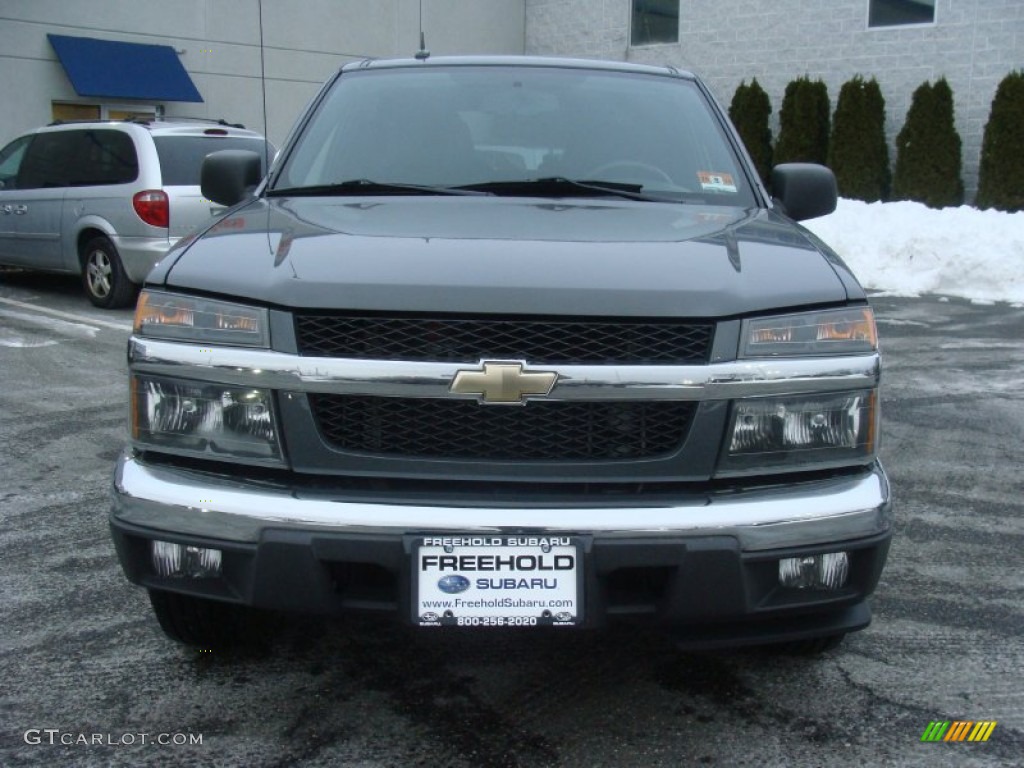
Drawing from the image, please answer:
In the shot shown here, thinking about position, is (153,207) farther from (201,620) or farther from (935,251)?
(935,251)

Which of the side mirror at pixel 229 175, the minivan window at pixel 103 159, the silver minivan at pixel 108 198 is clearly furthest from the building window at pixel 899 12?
the side mirror at pixel 229 175

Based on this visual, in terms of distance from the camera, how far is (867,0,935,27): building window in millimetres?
17172

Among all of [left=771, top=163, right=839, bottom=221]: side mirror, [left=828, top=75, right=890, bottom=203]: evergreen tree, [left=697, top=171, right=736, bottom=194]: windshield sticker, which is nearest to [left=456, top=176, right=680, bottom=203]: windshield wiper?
[left=697, top=171, right=736, bottom=194]: windshield sticker

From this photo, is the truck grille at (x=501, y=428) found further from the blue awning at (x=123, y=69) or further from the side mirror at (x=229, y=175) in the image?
the blue awning at (x=123, y=69)

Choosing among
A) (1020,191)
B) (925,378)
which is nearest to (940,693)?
(925,378)

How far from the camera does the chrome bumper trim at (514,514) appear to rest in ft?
8.21

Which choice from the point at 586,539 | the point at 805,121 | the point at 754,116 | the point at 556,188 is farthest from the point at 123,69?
the point at 586,539

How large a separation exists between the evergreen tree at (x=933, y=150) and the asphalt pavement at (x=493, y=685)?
43.0 feet

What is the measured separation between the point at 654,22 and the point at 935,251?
32.8ft

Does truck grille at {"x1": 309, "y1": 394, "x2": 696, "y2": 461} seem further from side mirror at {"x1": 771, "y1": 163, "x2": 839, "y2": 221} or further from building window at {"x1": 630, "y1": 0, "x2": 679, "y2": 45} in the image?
building window at {"x1": 630, "y1": 0, "x2": 679, "y2": 45}

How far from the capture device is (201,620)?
312 cm

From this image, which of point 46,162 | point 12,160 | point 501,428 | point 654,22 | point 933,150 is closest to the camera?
point 501,428

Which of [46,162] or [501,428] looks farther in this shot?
[46,162]

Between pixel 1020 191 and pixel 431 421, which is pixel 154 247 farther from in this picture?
pixel 1020 191
